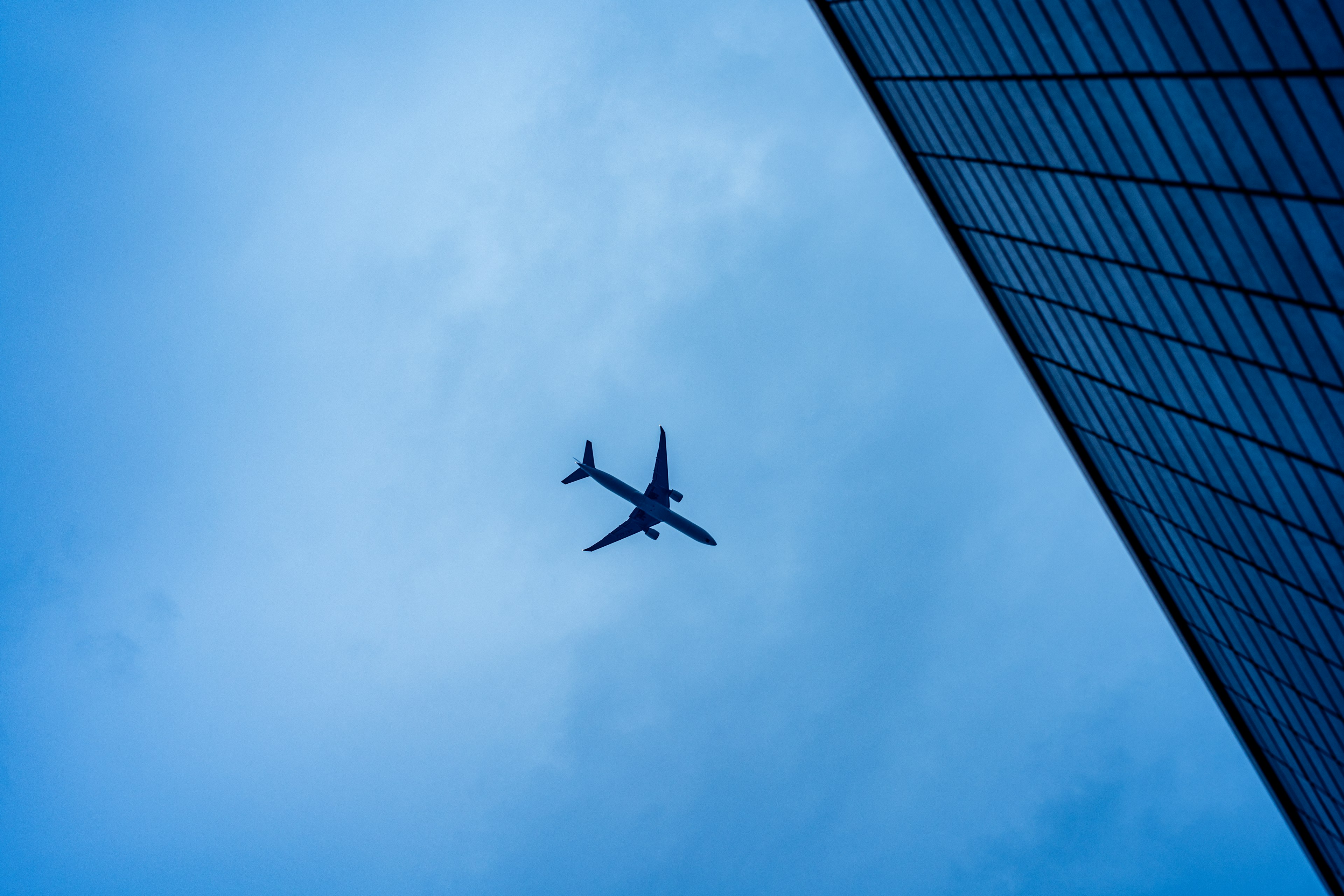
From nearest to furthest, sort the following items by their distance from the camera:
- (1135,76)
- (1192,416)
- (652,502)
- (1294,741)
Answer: (1135,76), (1192,416), (1294,741), (652,502)

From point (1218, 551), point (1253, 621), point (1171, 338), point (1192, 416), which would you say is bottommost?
point (1253, 621)

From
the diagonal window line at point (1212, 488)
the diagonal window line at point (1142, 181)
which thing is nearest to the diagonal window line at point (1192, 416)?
the diagonal window line at point (1212, 488)

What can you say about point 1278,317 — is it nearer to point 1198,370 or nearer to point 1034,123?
point 1198,370

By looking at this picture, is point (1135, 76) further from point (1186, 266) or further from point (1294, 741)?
point (1294, 741)

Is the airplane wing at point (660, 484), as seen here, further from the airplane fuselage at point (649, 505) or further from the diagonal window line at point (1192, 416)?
the diagonal window line at point (1192, 416)

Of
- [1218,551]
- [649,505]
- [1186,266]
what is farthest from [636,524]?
[1186,266]

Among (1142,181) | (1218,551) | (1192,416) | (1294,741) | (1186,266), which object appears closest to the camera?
(1142,181)
